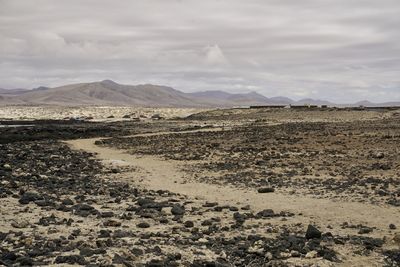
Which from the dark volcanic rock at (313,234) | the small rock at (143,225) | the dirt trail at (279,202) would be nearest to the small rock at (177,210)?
the small rock at (143,225)

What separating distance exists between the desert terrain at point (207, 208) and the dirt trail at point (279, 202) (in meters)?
0.04

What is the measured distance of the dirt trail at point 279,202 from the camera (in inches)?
508

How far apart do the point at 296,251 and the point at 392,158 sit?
1520 centimetres

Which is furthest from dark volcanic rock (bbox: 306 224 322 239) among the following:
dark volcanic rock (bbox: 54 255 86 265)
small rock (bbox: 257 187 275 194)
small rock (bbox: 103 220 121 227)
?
small rock (bbox: 257 187 275 194)

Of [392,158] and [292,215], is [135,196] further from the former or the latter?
[392,158]

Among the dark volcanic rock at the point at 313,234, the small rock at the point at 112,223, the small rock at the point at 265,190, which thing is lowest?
the small rock at the point at 112,223

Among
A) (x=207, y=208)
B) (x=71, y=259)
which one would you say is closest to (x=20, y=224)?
(x=71, y=259)

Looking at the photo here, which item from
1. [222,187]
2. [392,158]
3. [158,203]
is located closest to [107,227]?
[158,203]

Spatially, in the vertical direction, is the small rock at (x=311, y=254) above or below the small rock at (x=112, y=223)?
above

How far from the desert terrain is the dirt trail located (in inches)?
1.5

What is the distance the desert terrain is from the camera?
32.4 ft

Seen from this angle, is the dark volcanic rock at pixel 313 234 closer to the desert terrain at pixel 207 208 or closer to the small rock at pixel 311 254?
the desert terrain at pixel 207 208

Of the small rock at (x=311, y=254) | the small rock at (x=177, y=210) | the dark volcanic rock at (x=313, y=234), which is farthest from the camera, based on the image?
the small rock at (x=177, y=210)

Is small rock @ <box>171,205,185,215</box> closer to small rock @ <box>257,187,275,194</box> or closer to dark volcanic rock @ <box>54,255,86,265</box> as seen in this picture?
small rock @ <box>257,187,275,194</box>
